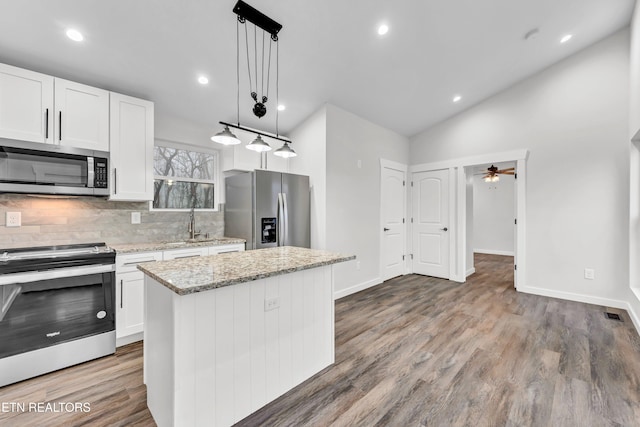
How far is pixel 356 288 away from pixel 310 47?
3.19 metres

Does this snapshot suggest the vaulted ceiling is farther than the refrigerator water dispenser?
No

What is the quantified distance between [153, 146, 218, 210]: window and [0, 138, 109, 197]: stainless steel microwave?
2.42 feet

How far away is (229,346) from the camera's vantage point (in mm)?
1537

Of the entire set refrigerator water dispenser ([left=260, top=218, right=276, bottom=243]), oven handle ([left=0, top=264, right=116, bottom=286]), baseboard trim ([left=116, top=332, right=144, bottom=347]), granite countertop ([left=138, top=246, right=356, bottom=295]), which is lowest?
baseboard trim ([left=116, top=332, right=144, bottom=347])

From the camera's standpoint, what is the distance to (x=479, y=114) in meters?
4.53

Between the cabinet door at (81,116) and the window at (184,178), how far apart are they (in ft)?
2.74

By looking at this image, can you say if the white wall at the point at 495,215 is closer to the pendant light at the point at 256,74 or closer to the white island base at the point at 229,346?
the pendant light at the point at 256,74

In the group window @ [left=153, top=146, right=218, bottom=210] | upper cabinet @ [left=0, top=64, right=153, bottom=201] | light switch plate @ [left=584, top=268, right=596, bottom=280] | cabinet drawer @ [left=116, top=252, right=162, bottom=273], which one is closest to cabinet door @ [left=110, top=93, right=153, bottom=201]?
upper cabinet @ [left=0, top=64, right=153, bottom=201]

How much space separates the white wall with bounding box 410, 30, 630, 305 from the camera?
3.44 meters

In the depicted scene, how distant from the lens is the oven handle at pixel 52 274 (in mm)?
1974

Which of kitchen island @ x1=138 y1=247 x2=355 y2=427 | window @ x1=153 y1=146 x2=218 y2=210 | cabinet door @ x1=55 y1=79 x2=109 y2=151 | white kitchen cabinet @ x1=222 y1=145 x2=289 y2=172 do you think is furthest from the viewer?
white kitchen cabinet @ x1=222 y1=145 x2=289 y2=172

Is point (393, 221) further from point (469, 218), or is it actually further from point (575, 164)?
point (575, 164)

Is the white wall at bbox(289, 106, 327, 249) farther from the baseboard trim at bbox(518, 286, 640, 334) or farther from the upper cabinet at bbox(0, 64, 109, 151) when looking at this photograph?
the baseboard trim at bbox(518, 286, 640, 334)

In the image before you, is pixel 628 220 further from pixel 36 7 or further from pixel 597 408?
pixel 36 7
